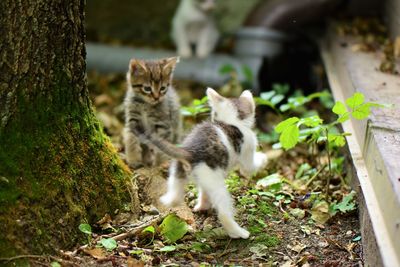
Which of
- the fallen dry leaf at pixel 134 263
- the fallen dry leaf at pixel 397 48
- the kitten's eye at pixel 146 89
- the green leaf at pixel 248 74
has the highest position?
the fallen dry leaf at pixel 397 48

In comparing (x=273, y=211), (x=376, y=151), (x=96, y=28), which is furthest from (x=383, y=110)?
(x=96, y=28)

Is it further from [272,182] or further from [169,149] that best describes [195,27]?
[169,149]

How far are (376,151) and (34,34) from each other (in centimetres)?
213

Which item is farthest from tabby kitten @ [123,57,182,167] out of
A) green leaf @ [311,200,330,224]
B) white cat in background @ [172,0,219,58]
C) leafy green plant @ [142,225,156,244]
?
white cat in background @ [172,0,219,58]

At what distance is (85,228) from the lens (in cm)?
375

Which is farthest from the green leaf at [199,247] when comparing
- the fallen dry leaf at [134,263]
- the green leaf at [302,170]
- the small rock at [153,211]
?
the green leaf at [302,170]

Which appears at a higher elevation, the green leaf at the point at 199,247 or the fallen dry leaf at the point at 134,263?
the green leaf at the point at 199,247

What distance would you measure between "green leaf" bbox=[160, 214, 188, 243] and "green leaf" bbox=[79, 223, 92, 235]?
440mm

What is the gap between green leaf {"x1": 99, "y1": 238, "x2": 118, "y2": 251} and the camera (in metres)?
3.71

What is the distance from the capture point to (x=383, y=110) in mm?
4535

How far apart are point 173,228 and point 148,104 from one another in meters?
1.74

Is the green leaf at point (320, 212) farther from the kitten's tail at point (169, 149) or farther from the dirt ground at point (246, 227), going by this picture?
the kitten's tail at point (169, 149)

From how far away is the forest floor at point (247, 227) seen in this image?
374 cm

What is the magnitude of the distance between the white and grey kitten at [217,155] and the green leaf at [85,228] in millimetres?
580
